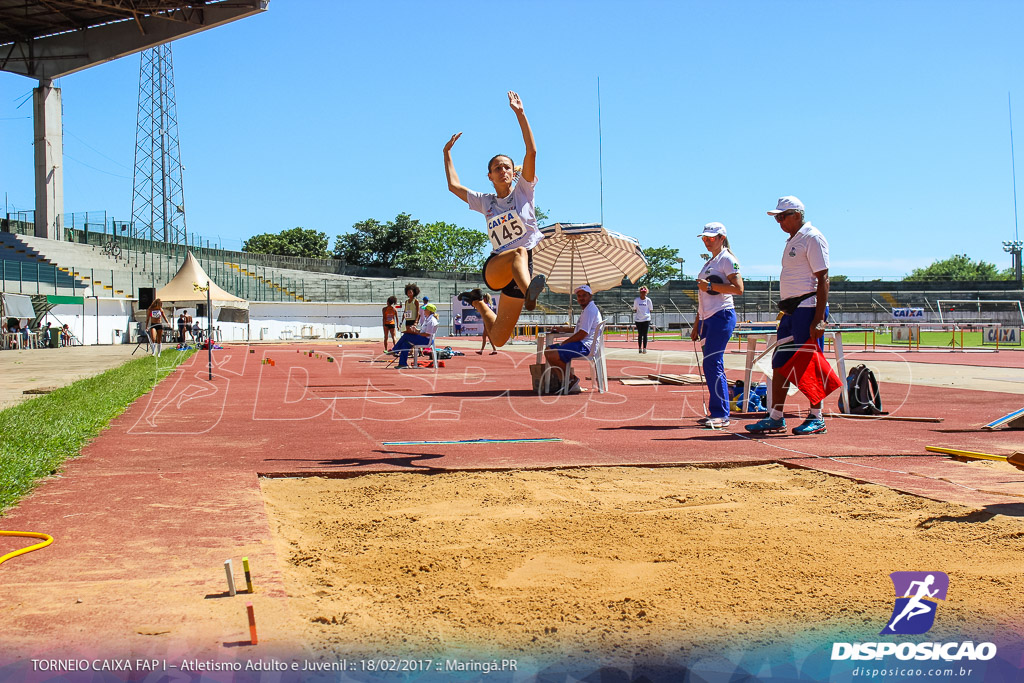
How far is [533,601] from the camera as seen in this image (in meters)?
2.97

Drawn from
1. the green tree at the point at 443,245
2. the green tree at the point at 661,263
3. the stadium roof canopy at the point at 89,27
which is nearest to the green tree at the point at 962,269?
the green tree at the point at 661,263

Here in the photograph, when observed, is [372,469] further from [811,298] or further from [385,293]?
[385,293]

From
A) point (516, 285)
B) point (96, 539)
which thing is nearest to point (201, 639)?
point (96, 539)

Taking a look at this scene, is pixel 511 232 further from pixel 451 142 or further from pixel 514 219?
pixel 451 142

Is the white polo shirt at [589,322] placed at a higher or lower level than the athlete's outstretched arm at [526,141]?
lower

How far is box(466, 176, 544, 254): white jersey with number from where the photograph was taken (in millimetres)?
6826

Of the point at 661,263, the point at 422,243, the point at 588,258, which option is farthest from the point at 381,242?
the point at 588,258

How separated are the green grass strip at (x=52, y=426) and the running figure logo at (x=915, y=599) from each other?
4129 millimetres

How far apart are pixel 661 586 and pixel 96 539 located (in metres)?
2.52

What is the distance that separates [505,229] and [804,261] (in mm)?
2781

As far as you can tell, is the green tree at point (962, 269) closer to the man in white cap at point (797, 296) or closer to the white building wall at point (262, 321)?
the white building wall at point (262, 321)

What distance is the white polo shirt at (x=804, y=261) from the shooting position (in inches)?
290

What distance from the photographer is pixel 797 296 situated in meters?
7.52

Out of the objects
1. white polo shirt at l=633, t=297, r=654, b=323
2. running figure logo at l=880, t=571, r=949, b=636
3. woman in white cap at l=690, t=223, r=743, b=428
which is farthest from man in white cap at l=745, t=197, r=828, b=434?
white polo shirt at l=633, t=297, r=654, b=323
